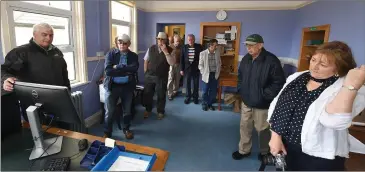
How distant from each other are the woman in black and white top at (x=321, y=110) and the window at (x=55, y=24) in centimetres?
247

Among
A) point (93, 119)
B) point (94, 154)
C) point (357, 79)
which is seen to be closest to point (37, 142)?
point (94, 154)

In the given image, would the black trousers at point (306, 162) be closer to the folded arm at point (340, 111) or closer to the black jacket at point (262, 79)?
the folded arm at point (340, 111)

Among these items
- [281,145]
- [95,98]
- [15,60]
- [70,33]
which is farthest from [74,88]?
[281,145]

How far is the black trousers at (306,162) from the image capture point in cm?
106

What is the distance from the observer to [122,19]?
4.05 meters

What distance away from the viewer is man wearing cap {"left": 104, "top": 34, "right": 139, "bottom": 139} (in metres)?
2.46

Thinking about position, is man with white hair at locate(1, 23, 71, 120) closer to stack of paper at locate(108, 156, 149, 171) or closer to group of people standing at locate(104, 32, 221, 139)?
group of people standing at locate(104, 32, 221, 139)

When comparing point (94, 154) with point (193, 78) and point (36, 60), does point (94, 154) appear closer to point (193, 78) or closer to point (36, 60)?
point (36, 60)

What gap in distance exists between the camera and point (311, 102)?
1.06 metres

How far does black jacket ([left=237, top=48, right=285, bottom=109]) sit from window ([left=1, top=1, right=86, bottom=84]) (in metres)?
2.29

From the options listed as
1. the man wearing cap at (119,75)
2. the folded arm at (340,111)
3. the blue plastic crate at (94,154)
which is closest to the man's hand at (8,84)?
the blue plastic crate at (94,154)

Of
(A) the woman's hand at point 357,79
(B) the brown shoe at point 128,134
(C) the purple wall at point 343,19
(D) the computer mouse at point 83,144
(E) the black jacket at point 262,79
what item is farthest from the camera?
(B) the brown shoe at point 128,134

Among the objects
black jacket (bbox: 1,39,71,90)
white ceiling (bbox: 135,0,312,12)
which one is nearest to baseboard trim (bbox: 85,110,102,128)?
black jacket (bbox: 1,39,71,90)

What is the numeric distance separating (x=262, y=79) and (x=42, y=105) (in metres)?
1.78
